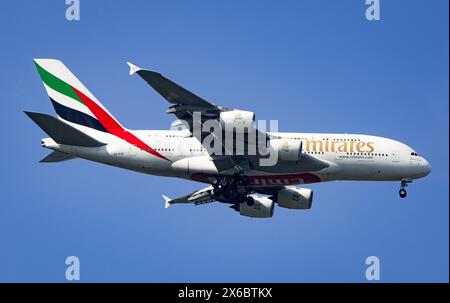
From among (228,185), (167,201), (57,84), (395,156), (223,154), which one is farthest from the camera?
(167,201)

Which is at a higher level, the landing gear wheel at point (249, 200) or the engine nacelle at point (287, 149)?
the engine nacelle at point (287, 149)

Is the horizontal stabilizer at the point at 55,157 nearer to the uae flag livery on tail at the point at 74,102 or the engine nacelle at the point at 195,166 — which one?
the uae flag livery on tail at the point at 74,102

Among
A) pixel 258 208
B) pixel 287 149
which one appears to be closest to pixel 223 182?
pixel 287 149

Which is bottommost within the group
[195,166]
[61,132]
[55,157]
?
[195,166]

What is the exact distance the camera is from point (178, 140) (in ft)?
161

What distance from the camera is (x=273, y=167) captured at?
4834cm

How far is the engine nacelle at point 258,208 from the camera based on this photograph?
52906mm

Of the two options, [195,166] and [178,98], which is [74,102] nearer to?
[195,166]

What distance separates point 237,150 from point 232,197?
167 inches

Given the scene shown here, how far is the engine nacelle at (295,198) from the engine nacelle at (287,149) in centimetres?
702

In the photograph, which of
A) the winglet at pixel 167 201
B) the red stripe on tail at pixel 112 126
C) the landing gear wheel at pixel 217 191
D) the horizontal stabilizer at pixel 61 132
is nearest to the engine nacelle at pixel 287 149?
the landing gear wheel at pixel 217 191

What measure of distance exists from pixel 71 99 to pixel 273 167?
12.2 metres

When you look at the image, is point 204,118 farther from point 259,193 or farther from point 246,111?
point 259,193

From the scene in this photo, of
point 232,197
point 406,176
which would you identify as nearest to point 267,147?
point 232,197
